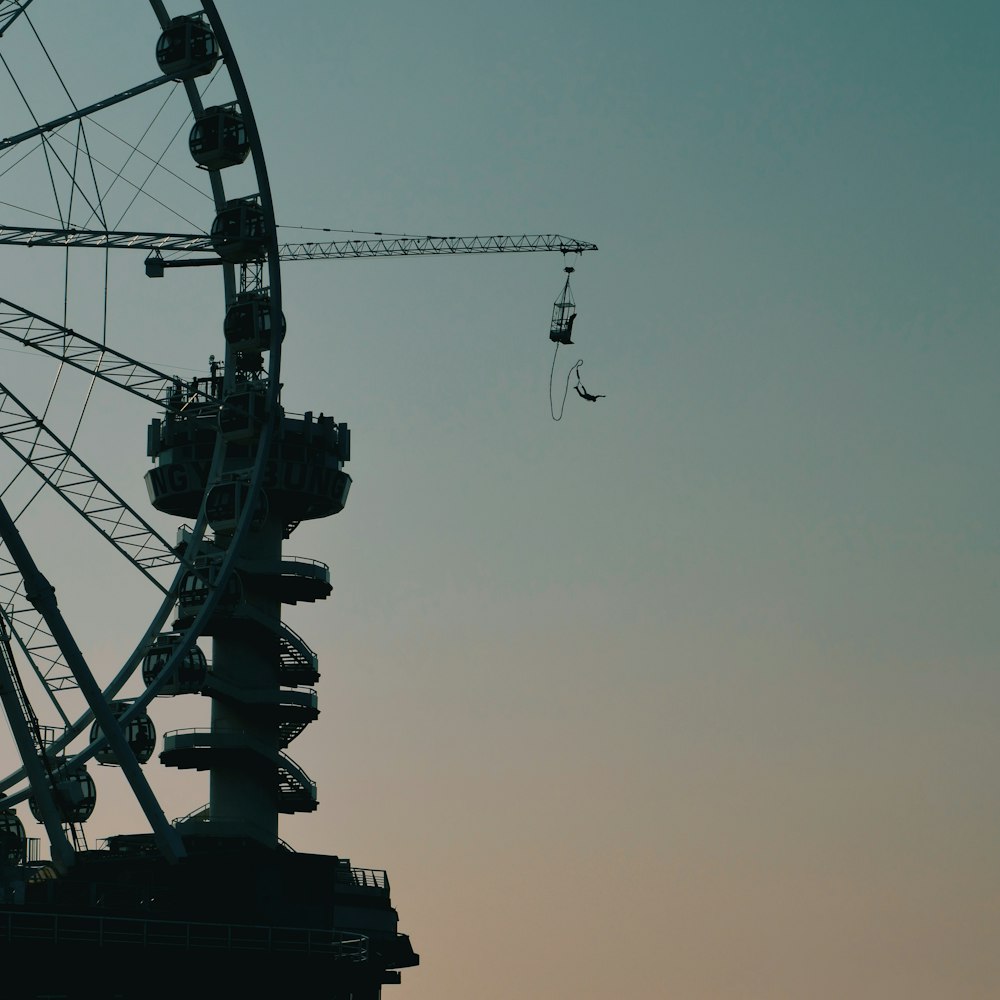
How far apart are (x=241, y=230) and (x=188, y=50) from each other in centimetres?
823

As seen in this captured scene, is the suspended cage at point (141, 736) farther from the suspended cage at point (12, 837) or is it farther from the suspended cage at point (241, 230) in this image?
the suspended cage at point (241, 230)

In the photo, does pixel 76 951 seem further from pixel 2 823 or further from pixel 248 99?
pixel 248 99

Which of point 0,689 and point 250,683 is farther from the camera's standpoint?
point 250,683

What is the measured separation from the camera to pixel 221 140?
102 meters

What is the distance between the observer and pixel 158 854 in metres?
109

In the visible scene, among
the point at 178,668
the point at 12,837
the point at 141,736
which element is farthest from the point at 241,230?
the point at 12,837

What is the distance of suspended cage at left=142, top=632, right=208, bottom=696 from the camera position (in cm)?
9888

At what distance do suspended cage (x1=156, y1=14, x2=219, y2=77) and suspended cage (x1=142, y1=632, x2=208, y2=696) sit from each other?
25076 mm

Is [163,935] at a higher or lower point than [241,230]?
lower

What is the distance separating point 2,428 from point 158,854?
26.3 m

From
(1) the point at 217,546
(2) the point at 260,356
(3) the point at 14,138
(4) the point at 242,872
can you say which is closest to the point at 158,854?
(4) the point at 242,872

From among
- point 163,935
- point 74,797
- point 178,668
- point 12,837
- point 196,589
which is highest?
point 196,589

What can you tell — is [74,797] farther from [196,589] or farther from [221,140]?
[221,140]

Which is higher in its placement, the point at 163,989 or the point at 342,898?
the point at 342,898
